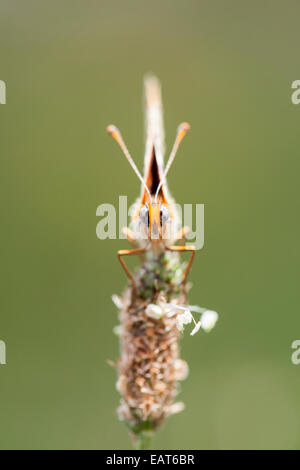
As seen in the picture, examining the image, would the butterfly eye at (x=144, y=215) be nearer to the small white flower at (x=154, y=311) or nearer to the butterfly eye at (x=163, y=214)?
the butterfly eye at (x=163, y=214)

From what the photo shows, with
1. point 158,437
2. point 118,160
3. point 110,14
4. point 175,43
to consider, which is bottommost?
point 158,437

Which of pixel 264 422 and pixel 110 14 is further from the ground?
pixel 110 14

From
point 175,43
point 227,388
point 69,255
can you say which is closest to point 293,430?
point 227,388

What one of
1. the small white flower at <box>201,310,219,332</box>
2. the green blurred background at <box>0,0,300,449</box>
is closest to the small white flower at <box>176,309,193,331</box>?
the small white flower at <box>201,310,219,332</box>

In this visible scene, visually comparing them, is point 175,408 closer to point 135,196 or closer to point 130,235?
point 130,235

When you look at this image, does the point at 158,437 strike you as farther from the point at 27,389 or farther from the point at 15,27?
the point at 15,27

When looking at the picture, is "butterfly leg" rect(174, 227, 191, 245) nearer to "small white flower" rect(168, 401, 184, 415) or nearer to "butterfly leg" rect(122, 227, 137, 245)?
"butterfly leg" rect(122, 227, 137, 245)
